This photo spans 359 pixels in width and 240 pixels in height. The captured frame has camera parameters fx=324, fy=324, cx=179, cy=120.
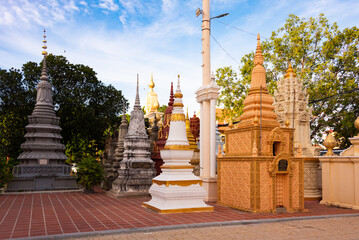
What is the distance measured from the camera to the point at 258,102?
12383 mm

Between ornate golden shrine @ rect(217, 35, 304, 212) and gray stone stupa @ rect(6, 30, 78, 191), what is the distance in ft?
36.7

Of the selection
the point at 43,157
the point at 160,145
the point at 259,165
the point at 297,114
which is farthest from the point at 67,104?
the point at 259,165

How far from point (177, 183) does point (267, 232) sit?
3.86 m

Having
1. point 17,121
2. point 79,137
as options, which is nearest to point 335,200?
point 79,137

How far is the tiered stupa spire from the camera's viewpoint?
39.9 ft

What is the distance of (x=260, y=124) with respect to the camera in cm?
1149

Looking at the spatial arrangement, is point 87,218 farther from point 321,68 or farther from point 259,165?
point 321,68

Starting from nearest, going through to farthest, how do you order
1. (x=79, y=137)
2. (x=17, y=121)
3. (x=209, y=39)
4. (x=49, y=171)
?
(x=209, y=39)
(x=49, y=171)
(x=17, y=121)
(x=79, y=137)

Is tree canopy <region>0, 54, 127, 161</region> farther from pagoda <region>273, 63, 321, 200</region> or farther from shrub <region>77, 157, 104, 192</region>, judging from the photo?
pagoda <region>273, 63, 321, 200</region>

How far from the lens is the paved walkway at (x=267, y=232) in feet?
24.4

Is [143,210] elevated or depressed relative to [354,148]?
depressed

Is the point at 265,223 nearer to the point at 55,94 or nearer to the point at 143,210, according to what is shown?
the point at 143,210

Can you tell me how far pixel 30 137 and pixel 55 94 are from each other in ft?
23.7

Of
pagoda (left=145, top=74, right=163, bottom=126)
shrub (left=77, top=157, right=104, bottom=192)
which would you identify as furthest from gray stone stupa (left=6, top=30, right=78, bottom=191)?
pagoda (left=145, top=74, right=163, bottom=126)
